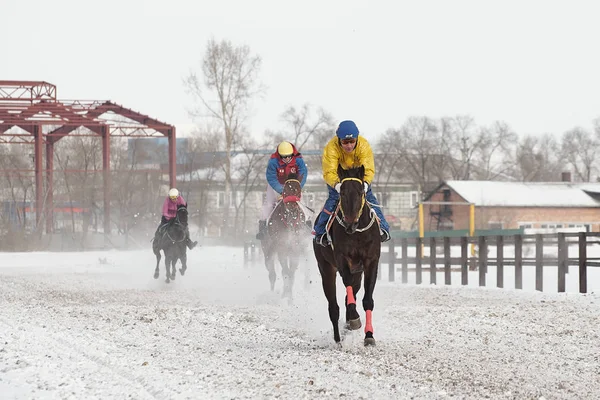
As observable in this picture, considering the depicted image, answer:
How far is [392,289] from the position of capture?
19297 mm

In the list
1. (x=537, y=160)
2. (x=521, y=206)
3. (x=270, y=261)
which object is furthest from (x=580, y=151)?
(x=270, y=261)

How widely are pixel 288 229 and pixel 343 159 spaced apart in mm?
5552

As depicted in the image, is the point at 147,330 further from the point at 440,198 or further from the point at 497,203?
the point at 440,198

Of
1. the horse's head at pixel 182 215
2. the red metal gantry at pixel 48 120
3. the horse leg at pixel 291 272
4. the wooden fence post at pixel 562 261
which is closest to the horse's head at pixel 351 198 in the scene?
the horse leg at pixel 291 272

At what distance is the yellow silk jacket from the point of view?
381 inches

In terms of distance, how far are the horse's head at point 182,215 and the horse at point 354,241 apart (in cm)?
1211

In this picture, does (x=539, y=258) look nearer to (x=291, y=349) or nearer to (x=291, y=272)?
(x=291, y=272)

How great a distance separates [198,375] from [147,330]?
3.37 metres

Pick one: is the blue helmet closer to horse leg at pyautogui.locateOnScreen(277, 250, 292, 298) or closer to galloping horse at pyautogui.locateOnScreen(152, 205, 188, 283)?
horse leg at pyautogui.locateOnScreen(277, 250, 292, 298)

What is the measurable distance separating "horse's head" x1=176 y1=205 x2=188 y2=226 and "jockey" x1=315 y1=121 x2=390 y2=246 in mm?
11762

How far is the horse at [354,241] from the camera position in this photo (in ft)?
30.3

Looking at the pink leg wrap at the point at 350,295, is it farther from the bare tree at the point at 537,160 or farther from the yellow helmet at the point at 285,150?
the bare tree at the point at 537,160

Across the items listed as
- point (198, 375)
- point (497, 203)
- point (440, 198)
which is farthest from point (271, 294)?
point (440, 198)

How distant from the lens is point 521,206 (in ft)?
243
